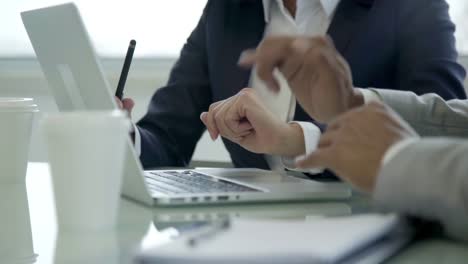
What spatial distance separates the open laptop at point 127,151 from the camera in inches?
38.1

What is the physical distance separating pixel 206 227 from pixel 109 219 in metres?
0.25

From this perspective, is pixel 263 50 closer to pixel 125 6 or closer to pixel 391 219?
pixel 391 219

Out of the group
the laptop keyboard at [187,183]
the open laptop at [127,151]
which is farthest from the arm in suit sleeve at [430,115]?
the laptop keyboard at [187,183]

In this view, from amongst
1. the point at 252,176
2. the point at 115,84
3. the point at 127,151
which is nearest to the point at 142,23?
the point at 115,84

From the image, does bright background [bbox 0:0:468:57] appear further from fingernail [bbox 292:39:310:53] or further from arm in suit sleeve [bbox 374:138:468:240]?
arm in suit sleeve [bbox 374:138:468:240]

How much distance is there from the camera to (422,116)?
1194 mm

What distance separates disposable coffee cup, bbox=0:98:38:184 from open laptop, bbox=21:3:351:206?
55 mm

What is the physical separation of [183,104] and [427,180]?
118cm

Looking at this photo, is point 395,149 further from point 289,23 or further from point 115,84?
point 115,84

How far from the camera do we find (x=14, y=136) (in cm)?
120

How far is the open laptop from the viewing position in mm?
969

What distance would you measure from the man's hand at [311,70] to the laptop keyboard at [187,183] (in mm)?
176

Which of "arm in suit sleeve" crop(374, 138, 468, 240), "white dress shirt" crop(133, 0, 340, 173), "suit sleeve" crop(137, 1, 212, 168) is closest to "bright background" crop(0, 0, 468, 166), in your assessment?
"suit sleeve" crop(137, 1, 212, 168)

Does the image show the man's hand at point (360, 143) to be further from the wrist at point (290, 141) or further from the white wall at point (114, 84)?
the white wall at point (114, 84)
